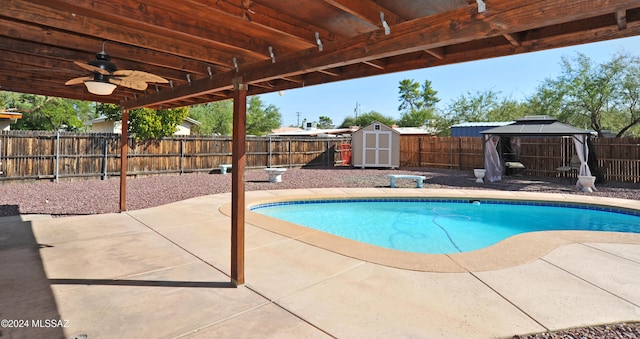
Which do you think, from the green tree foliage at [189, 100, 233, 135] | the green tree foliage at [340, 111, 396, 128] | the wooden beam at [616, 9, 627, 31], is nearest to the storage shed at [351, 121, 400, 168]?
the green tree foliage at [189, 100, 233, 135]

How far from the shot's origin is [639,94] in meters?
14.4

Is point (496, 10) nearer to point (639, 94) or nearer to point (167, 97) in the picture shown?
point (167, 97)

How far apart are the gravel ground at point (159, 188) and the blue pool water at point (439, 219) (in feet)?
7.09

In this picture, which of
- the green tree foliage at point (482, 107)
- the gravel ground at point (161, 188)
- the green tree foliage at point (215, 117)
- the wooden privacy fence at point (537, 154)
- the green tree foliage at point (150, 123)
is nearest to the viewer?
the gravel ground at point (161, 188)

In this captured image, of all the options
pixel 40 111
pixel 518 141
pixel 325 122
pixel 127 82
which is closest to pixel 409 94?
pixel 325 122

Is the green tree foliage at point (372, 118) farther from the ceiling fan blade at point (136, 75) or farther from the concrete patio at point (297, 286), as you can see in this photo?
the ceiling fan blade at point (136, 75)

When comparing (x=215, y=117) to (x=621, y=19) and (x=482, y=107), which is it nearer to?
(x=482, y=107)

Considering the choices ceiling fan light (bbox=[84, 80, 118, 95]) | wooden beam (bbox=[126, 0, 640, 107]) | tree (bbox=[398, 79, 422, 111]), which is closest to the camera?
wooden beam (bbox=[126, 0, 640, 107])

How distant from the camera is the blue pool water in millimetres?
6016

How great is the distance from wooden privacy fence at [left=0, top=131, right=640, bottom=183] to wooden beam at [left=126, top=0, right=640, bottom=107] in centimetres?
992

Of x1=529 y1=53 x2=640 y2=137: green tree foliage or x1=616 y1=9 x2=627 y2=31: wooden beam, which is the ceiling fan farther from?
x1=529 y1=53 x2=640 y2=137: green tree foliage

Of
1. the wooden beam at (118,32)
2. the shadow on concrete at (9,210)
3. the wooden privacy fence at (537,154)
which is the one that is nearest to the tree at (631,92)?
the wooden privacy fence at (537,154)

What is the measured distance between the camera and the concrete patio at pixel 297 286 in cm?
227

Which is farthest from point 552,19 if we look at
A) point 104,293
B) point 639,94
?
point 639,94
